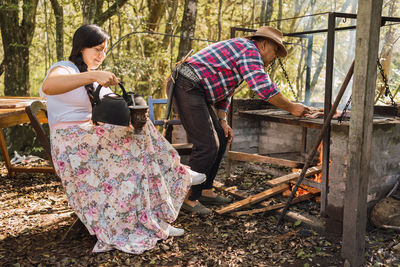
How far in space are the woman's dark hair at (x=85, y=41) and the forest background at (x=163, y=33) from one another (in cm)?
231

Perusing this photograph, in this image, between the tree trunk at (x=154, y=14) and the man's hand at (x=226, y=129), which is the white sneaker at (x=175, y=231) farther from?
the tree trunk at (x=154, y=14)

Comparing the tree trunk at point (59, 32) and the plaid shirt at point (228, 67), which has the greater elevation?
the tree trunk at point (59, 32)

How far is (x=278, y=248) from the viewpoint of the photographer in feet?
10.8

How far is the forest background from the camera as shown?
7398mm

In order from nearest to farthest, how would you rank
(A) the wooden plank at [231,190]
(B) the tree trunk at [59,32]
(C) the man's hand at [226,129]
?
1. (C) the man's hand at [226,129]
2. (A) the wooden plank at [231,190]
3. (B) the tree trunk at [59,32]

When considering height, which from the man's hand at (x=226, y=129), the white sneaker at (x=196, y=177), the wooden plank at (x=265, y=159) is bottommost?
the white sneaker at (x=196, y=177)

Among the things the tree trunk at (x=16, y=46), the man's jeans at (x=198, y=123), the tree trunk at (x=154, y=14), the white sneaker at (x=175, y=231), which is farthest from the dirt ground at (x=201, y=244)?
the tree trunk at (x=154, y=14)

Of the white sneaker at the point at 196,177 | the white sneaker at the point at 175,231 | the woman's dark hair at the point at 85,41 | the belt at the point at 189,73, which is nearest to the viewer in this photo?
the woman's dark hair at the point at 85,41

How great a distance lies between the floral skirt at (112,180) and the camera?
2924mm

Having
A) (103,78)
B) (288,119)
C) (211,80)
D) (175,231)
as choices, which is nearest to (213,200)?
(175,231)

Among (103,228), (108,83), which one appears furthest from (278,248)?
(108,83)

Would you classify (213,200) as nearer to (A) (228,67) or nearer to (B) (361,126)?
(A) (228,67)

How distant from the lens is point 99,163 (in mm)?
2965

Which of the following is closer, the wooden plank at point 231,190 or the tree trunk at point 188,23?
the wooden plank at point 231,190
